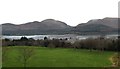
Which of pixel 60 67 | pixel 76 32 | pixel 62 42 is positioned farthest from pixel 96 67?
pixel 76 32

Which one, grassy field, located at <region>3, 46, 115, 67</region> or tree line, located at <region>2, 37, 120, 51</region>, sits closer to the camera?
grassy field, located at <region>3, 46, 115, 67</region>

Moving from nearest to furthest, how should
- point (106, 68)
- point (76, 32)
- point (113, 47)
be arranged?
point (106, 68)
point (113, 47)
point (76, 32)

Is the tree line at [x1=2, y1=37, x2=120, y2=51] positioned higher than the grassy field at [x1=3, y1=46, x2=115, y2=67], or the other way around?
the tree line at [x1=2, y1=37, x2=120, y2=51]

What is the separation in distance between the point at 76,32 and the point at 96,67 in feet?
314

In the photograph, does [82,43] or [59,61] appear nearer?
[59,61]

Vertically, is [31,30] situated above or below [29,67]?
above

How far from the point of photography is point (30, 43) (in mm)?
96750

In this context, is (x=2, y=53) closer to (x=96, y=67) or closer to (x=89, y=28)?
(x=96, y=67)

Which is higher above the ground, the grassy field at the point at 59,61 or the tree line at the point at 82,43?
the tree line at the point at 82,43

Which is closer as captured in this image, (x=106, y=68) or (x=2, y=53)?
(x=2, y=53)

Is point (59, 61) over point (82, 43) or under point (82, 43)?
under

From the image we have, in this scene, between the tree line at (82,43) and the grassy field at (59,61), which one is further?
the tree line at (82,43)

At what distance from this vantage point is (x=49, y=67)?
150 feet

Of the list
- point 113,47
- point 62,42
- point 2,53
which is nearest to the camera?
point 2,53
